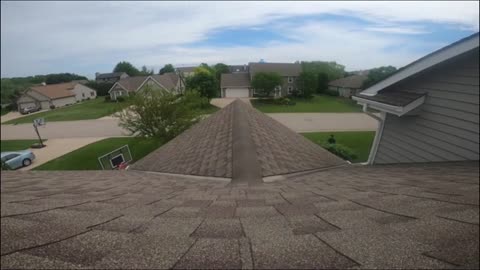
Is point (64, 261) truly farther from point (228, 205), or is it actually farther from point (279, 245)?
point (228, 205)

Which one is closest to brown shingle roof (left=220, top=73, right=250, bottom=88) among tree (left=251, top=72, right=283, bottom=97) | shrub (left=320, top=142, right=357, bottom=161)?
tree (left=251, top=72, right=283, bottom=97)

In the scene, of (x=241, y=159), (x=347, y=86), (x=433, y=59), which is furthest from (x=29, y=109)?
(x=347, y=86)

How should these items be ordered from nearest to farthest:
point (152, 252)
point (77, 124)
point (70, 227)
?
point (152, 252)
point (70, 227)
point (77, 124)

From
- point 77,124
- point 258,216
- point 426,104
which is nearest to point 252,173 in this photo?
point 258,216

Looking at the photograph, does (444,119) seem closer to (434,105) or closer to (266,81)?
(434,105)

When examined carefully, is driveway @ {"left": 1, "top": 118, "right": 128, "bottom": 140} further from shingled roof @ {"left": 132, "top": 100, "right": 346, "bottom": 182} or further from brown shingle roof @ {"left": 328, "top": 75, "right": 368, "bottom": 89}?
brown shingle roof @ {"left": 328, "top": 75, "right": 368, "bottom": 89}

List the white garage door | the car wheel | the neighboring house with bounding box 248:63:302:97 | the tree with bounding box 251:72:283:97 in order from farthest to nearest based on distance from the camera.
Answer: the white garage door
the neighboring house with bounding box 248:63:302:97
the tree with bounding box 251:72:283:97
the car wheel
